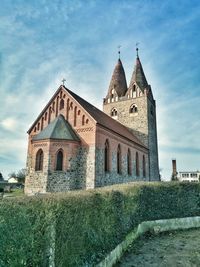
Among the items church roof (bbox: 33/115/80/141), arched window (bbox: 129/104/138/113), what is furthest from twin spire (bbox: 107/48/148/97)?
church roof (bbox: 33/115/80/141)

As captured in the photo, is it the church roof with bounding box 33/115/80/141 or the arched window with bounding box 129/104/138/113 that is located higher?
the arched window with bounding box 129/104/138/113

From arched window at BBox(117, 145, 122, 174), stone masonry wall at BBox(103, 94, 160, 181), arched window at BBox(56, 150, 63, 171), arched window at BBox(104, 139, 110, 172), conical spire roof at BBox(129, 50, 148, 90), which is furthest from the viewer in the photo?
conical spire roof at BBox(129, 50, 148, 90)

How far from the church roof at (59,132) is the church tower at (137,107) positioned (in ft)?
49.3

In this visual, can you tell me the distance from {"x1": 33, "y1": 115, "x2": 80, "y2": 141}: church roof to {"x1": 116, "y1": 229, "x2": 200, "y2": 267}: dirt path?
12094 millimetres

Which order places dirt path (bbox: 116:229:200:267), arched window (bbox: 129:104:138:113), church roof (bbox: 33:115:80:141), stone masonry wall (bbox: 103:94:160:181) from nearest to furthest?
dirt path (bbox: 116:229:200:267) < church roof (bbox: 33:115:80:141) < stone masonry wall (bbox: 103:94:160:181) < arched window (bbox: 129:104:138:113)

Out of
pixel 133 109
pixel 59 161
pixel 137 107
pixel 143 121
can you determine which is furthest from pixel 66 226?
pixel 133 109

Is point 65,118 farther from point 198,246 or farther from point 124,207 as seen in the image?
point 198,246

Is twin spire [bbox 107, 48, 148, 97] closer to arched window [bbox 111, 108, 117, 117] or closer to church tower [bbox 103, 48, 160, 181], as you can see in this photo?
church tower [bbox 103, 48, 160, 181]

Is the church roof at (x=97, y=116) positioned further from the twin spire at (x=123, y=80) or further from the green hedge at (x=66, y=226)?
the green hedge at (x=66, y=226)

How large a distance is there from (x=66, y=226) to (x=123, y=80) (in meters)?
36.3

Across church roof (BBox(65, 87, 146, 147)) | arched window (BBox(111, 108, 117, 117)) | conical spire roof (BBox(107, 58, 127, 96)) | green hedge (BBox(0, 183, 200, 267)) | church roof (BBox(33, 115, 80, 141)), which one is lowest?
green hedge (BBox(0, 183, 200, 267))

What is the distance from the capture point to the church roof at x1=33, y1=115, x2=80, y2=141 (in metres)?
20.6

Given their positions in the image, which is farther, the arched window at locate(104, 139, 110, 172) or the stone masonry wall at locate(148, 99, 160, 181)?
the stone masonry wall at locate(148, 99, 160, 181)

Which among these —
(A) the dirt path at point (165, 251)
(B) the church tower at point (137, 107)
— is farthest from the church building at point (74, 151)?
(A) the dirt path at point (165, 251)
